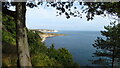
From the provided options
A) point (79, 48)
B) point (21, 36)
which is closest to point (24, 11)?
point (21, 36)

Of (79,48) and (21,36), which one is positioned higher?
Answer: (21,36)

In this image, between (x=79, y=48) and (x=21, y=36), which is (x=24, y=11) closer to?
(x=21, y=36)

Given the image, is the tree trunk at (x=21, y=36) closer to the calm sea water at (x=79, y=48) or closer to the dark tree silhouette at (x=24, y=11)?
the dark tree silhouette at (x=24, y=11)

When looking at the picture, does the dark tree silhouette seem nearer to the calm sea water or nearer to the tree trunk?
the tree trunk

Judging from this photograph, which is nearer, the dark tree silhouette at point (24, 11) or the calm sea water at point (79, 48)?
the dark tree silhouette at point (24, 11)

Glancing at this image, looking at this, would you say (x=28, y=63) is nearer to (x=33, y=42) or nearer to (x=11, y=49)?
(x=11, y=49)

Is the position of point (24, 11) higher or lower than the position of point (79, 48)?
higher

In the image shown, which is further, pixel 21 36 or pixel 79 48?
pixel 79 48

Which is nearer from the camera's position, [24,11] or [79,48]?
[24,11]

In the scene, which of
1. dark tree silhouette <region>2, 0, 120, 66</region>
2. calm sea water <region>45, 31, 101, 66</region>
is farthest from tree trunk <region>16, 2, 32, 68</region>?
calm sea water <region>45, 31, 101, 66</region>

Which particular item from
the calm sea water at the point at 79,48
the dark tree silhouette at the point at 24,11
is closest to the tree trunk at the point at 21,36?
the dark tree silhouette at the point at 24,11

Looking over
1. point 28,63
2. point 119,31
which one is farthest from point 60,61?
point 119,31

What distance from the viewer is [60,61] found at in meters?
10.5

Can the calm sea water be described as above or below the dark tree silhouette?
below
